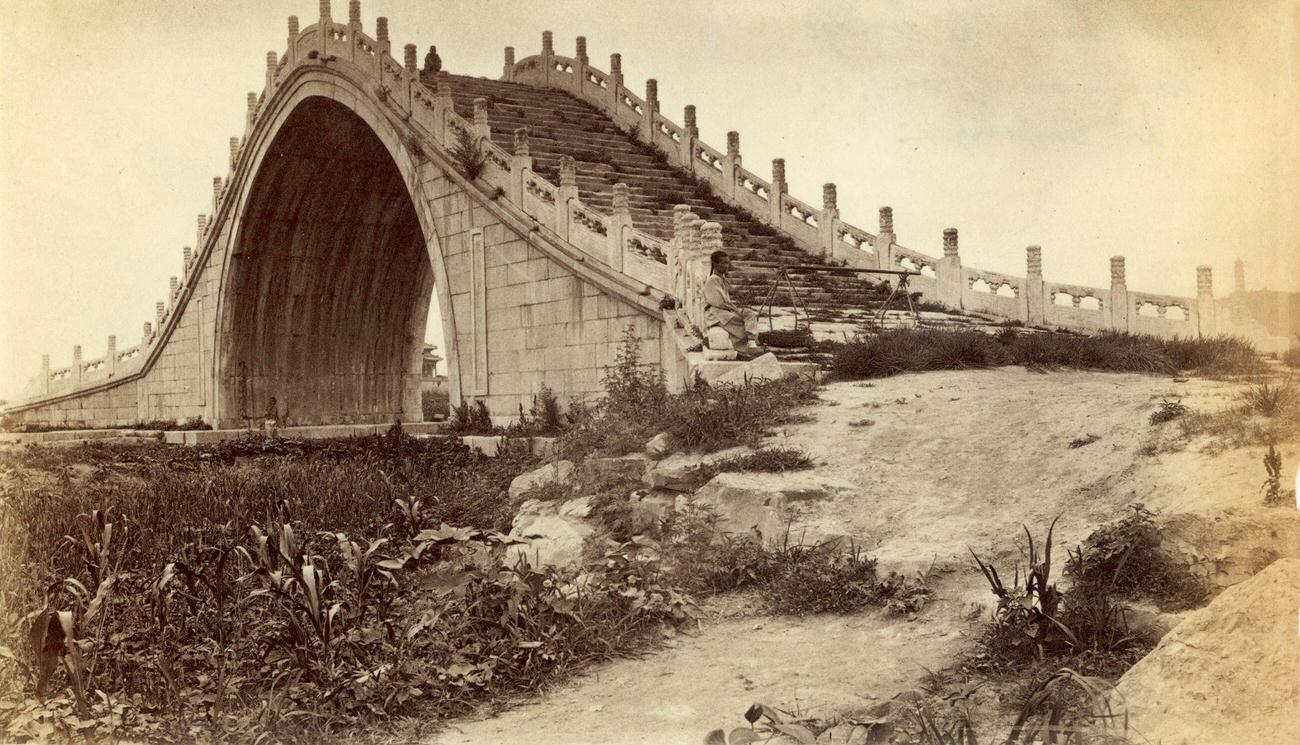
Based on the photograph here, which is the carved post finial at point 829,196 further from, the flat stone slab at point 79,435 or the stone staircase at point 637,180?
the flat stone slab at point 79,435

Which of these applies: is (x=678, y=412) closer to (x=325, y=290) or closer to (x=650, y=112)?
(x=650, y=112)

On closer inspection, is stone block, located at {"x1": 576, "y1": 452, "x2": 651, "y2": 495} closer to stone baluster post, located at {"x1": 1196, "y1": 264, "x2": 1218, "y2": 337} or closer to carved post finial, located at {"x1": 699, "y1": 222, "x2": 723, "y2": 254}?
carved post finial, located at {"x1": 699, "y1": 222, "x2": 723, "y2": 254}

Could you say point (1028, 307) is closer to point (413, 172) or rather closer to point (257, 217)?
point (413, 172)

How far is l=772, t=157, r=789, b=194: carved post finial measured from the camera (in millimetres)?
18641

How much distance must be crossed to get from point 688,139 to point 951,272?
659 cm

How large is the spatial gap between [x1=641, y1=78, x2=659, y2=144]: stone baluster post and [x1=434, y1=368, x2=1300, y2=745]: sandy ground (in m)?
13.4

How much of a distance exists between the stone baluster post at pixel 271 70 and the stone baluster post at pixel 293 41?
0.83 meters

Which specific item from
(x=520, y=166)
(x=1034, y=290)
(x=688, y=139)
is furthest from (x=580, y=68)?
(x=1034, y=290)

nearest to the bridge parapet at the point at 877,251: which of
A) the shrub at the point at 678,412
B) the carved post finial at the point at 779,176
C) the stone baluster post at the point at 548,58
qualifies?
the carved post finial at the point at 779,176

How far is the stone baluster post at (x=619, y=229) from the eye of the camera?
1355 cm

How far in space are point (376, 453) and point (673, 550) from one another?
365 inches

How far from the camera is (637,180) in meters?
19.4

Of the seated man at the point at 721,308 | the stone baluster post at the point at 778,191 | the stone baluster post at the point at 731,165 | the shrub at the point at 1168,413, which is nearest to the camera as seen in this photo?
the shrub at the point at 1168,413

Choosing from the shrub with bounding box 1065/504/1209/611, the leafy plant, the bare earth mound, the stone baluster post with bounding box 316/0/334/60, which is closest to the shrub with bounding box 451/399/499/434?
the leafy plant
